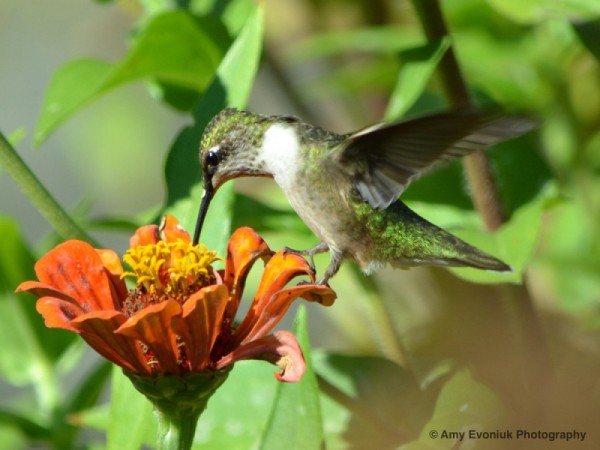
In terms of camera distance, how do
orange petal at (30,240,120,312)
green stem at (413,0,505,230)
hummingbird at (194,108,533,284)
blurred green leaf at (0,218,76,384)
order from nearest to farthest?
orange petal at (30,240,120,312) → hummingbird at (194,108,533,284) → green stem at (413,0,505,230) → blurred green leaf at (0,218,76,384)

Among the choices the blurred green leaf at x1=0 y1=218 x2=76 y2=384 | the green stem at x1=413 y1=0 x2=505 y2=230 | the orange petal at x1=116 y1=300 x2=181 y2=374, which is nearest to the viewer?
the orange petal at x1=116 y1=300 x2=181 y2=374

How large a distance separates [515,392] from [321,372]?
612 millimetres

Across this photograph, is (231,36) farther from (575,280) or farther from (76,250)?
(575,280)

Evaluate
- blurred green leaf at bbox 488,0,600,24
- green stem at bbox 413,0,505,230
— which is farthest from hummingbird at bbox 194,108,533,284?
blurred green leaf at bbox 488,0,600,24

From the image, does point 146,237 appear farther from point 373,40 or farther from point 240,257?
point 373,40

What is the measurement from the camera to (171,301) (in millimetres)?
729

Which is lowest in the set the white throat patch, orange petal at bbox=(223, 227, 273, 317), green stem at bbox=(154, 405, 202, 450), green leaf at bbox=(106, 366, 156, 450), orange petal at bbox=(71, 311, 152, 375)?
green leaf at bbox=(106, 366, 156, 450)

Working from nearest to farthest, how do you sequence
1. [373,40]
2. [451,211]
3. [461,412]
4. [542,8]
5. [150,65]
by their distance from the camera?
[461,412], [542,8], [150,65], [451,211], [373,40]

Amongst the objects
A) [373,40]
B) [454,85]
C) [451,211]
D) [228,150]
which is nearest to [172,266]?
[228,150]

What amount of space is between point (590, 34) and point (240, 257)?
491 millimetres

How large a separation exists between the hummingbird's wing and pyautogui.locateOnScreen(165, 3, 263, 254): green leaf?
114mm

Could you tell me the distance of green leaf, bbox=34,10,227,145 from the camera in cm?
106

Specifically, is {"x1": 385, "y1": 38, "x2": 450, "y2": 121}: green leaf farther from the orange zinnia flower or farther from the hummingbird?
the orange zinnia flower

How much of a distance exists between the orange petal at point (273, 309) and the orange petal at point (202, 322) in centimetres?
4
